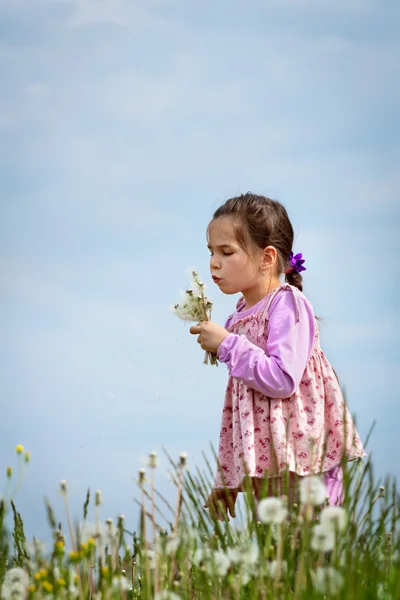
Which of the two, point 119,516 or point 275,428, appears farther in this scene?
point 275,428

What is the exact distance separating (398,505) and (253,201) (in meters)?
2.01

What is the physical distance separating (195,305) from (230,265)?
27cm

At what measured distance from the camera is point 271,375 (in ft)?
11.9

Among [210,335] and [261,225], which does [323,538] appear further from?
[261,225]

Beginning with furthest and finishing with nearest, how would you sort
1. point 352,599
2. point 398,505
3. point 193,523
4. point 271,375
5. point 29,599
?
point 271,375, point 193,523, point 398,505, point 29,599, point 352,599

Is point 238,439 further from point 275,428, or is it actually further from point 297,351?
point 297,351

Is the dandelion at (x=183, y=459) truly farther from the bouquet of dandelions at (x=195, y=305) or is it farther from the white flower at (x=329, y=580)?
the bouquet of dandelions at (x=195, y=305)

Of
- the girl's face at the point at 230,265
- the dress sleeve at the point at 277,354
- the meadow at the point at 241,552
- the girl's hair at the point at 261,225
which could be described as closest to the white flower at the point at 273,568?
the meadow at the point at 241,552

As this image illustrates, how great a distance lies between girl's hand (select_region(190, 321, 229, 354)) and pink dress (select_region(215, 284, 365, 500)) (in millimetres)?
45

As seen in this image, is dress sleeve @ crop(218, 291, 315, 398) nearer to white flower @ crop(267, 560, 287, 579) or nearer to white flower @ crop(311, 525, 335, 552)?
white flower @ crop(267, 560, 287, 579)

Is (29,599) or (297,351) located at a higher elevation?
(297,351)

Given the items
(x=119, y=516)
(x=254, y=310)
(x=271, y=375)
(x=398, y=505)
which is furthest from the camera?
(x=254, y=310)

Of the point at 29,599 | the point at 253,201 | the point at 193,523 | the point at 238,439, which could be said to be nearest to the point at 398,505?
the point at 193,523

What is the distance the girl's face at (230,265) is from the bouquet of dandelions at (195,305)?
90 millimetres
